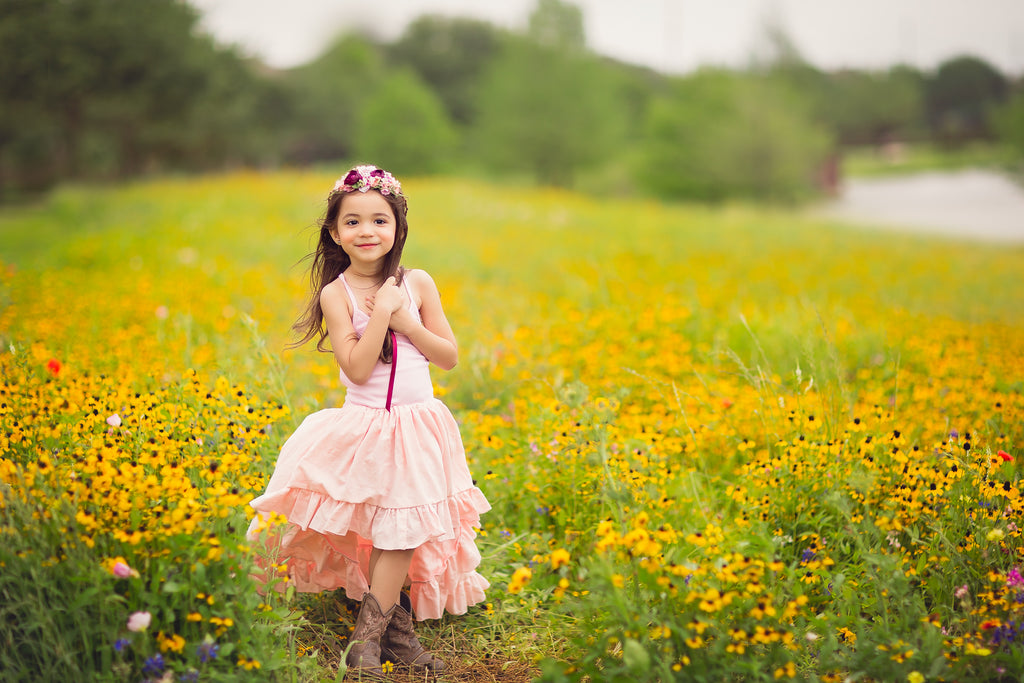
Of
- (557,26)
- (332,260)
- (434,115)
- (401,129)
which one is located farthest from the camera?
(434,115)

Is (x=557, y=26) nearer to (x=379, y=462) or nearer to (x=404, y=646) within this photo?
(x=379, y=462)

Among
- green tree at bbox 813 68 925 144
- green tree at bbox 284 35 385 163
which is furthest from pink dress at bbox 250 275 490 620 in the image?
green tree at bbox 813 68 925 144

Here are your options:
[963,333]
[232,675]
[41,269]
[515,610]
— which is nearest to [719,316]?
[963,333]

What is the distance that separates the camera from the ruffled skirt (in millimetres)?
2398

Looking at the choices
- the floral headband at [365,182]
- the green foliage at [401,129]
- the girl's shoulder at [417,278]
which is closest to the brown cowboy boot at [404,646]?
the girl's shoulder at [417,278]

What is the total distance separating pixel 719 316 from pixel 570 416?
10.8ft

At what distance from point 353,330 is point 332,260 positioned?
15.4 inches

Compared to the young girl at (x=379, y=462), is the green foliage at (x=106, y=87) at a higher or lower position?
higher

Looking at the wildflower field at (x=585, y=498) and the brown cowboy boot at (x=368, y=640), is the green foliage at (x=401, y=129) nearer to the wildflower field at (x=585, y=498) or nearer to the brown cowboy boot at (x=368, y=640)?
the wildflower field at (x=585, y=498)

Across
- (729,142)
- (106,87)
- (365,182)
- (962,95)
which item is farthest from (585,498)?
(962,95)

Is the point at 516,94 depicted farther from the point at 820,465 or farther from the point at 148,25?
the point at 820,465

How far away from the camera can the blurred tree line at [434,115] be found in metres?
22.7

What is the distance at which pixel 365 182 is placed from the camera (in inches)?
101

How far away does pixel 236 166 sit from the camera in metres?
43.8
